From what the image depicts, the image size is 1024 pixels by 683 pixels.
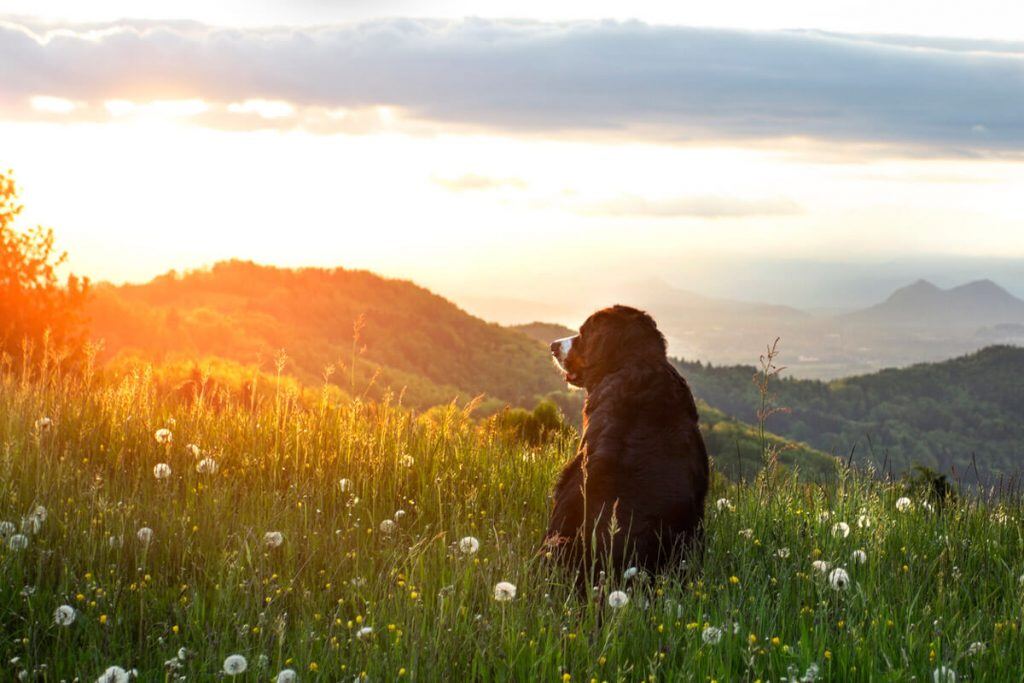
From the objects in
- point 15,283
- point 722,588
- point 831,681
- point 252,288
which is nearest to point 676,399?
point 722,588

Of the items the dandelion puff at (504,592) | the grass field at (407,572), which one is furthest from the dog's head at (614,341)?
the dandelion puff at (504,592)

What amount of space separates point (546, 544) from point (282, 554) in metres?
1.57

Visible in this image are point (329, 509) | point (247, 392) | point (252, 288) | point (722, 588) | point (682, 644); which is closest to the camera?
point (682, 644)

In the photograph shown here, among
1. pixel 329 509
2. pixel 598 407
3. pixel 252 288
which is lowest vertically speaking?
pixel 252 288

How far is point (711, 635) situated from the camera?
4.26 metres

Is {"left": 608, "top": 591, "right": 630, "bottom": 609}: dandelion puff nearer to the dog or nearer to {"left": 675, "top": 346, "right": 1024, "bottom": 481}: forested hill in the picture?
the dog

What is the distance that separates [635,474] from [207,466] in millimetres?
3246

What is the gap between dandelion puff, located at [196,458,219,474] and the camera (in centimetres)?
655

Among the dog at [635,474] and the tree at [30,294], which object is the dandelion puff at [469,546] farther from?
the tree at [30,294]

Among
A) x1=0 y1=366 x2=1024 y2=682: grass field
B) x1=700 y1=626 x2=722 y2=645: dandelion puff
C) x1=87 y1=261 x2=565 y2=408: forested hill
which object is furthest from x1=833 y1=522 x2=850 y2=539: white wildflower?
x1=87 y1=261 x2=565 y2=408: forested hill

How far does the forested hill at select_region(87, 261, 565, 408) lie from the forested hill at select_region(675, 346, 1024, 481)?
82.5ft

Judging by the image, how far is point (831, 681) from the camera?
13.5ft

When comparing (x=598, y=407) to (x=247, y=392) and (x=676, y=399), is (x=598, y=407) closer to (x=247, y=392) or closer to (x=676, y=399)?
(x=676, y=399)

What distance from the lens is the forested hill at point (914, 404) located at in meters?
85.7
